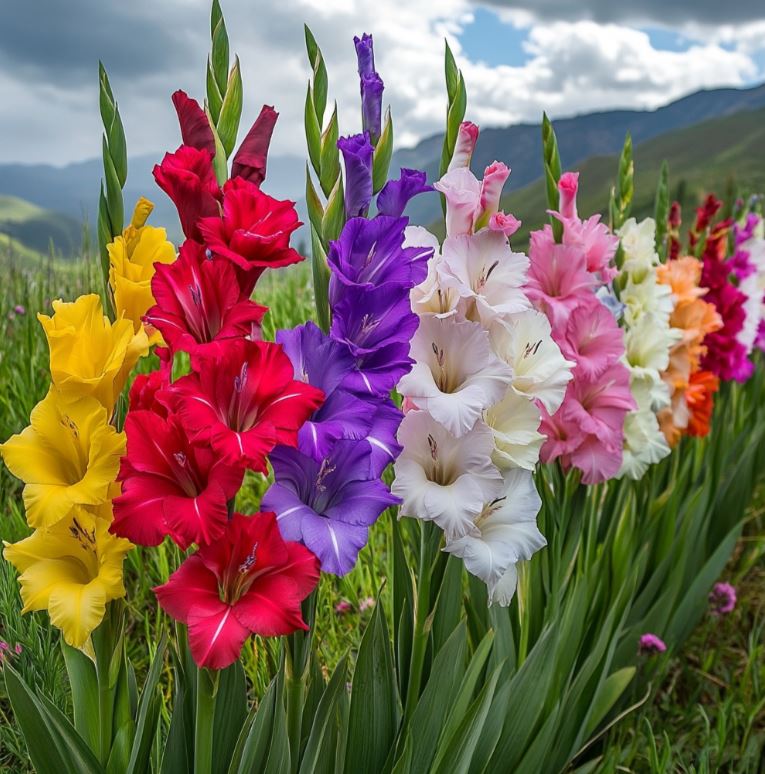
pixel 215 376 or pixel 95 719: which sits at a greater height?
pixel 215 376

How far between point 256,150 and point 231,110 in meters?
0.07

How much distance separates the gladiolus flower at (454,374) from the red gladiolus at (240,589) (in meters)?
0.36

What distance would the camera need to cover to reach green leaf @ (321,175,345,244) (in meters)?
1.15

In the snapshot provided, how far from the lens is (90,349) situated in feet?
3.95

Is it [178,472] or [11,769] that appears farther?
[11,769]

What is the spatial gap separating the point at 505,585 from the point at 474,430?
1.18 ft

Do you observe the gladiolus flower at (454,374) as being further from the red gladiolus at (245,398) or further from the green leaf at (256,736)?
the green leaf at (256,736)

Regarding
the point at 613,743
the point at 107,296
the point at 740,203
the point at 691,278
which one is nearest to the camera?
the point at 107,296

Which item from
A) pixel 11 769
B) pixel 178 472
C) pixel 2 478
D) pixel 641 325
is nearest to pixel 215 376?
pixel 178 472

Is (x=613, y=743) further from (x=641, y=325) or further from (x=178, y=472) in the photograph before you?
(x=178, y=472)

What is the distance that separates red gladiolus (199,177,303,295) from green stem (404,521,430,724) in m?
0.62

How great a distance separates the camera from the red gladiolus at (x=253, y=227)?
105cm

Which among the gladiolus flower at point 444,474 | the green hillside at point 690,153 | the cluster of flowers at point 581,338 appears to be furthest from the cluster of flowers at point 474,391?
the green hillside at point 690,153

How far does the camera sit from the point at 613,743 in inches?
100.0
